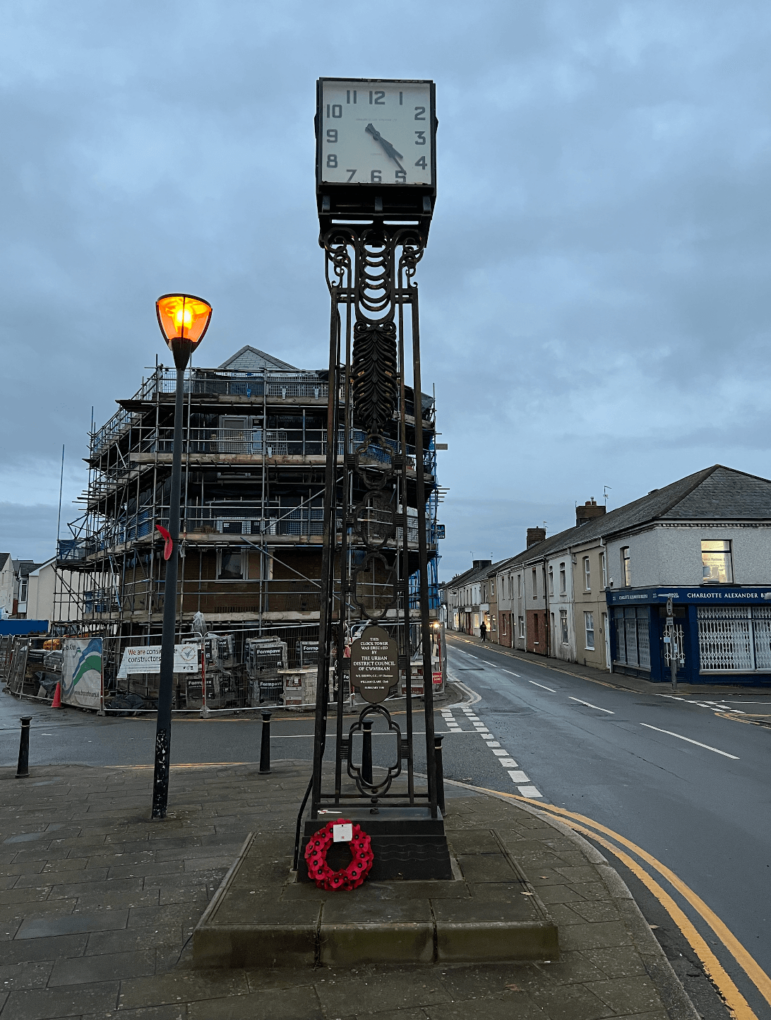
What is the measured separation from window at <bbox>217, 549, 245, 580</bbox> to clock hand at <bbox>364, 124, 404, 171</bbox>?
2057cm

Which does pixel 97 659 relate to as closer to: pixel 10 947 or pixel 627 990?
pixel 10 947

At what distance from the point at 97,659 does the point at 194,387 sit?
465 inches

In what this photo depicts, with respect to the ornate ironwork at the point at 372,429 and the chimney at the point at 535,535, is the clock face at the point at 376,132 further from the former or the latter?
the chimney at the point at 535,535

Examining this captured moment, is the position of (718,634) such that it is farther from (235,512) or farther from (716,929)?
(716,929)

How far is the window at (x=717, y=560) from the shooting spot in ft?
90.5

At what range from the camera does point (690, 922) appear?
5.46 meters

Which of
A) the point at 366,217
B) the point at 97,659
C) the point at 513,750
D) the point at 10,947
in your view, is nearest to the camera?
the point at 10,947

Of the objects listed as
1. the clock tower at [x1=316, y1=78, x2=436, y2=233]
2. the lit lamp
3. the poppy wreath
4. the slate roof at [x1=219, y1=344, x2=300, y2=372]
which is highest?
the slate roof at [x1=219, y1=344, x2=300, y2=372]

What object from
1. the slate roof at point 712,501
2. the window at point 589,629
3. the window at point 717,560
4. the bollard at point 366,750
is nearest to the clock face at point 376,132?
the bollard at point 366,750

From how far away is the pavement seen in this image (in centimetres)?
406

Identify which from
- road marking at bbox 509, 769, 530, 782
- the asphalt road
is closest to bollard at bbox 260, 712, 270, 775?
the asphalt road

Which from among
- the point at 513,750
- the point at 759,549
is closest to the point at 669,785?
the point at 513,750

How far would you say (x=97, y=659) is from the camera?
1991 centimetres

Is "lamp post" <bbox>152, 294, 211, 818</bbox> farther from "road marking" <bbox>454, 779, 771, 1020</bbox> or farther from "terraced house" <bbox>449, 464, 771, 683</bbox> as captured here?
"terraced house" <bbox>449, 464, 771, 683</bbox>
